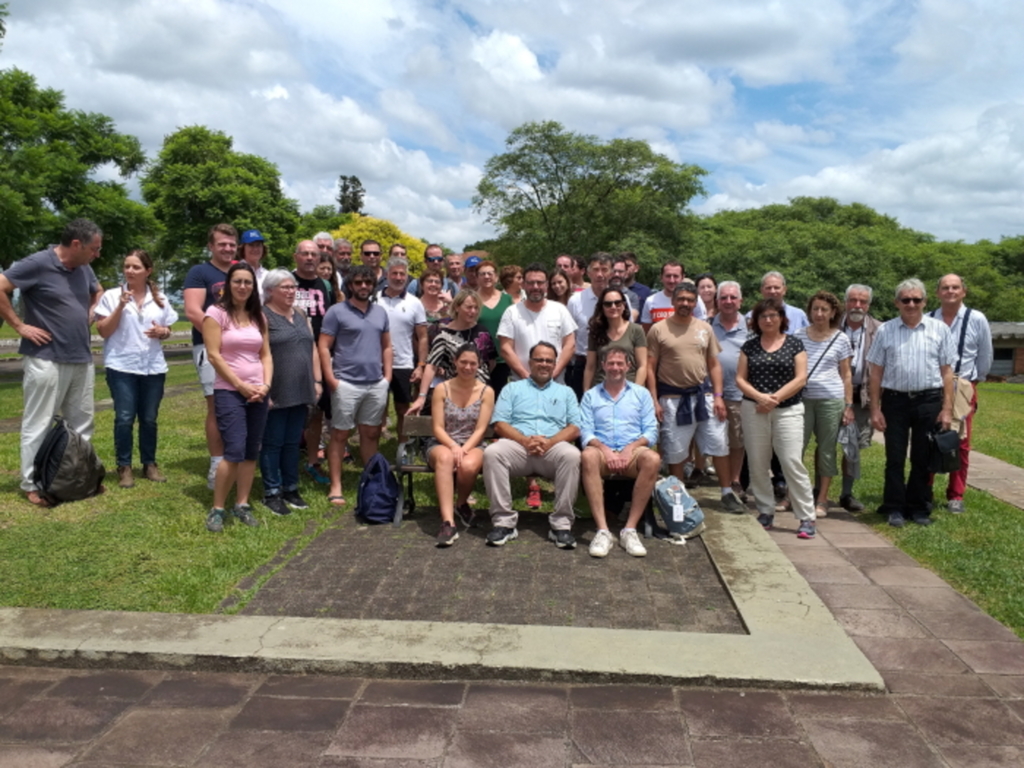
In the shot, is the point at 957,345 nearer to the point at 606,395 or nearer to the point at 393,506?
the point at 606,395

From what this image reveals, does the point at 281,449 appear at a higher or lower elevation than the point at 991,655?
higher

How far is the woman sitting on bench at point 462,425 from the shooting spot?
5.71 metres

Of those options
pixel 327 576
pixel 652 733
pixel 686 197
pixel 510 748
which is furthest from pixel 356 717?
pixel 686 197

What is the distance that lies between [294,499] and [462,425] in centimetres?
151

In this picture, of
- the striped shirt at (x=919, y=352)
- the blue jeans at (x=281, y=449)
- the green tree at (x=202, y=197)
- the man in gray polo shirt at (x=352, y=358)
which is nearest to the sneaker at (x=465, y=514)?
the man in gray polo shirt at (x=352, y=358)

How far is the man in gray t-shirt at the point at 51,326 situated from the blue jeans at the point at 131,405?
41 centimetres

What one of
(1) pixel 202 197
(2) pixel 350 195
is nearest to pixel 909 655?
(1) pixel 202 197

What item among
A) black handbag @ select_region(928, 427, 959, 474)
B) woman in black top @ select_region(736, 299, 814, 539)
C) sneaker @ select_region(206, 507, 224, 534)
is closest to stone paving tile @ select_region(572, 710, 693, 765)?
woman in black top @ select_region(736, 299, 814, 539)

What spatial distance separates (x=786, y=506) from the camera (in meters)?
6.80

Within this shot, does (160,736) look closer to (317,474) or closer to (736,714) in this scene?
(736,714)

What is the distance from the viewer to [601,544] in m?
5.22

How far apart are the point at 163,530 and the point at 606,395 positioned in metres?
3.25

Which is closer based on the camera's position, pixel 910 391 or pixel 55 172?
pixel 910 391

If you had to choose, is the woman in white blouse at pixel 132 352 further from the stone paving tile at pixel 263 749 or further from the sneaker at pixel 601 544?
the stone paving tile at pixel 263 749
